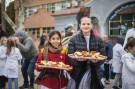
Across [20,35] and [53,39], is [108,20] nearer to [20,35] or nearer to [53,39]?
[20,35]

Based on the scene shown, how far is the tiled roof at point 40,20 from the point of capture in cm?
3597

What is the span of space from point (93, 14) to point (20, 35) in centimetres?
1406

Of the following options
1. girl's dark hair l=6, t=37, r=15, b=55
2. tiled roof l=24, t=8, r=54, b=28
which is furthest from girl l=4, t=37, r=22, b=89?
tiled roof l=24, t=8, r=54, b=28

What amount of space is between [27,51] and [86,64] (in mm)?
4263

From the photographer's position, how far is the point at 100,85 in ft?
17.1

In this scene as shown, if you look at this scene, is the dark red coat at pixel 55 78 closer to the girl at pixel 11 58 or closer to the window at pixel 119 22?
the girl at pixel 11 58

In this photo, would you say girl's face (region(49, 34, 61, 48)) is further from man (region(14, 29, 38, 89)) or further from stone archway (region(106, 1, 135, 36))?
stone archway (region(106, 1, 135, 36))

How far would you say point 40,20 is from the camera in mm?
37656

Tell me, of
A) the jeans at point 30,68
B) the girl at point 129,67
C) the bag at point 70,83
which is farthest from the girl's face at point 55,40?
the jeans at point 30,68

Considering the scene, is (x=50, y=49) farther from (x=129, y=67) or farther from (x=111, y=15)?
(x=111, y=15)

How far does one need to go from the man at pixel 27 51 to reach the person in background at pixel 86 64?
3726 mm

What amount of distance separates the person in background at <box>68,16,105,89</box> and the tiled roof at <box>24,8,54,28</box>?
99.0ft

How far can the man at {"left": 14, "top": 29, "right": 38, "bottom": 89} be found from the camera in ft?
29.4

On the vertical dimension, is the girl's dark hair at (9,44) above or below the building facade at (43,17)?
below
